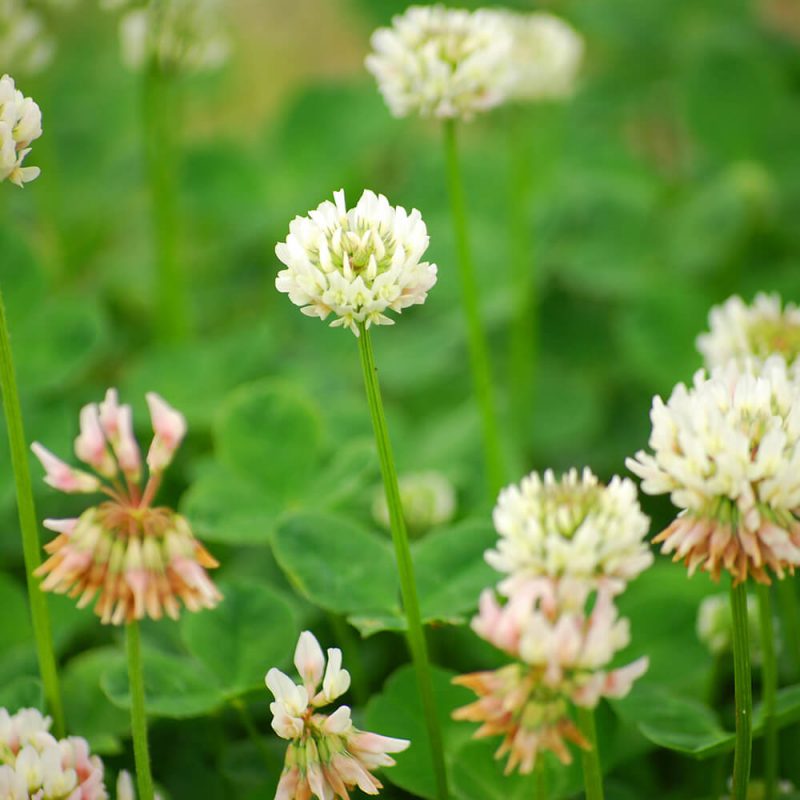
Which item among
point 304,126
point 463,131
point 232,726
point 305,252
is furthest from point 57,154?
point 305,252

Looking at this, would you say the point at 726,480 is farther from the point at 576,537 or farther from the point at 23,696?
the point at 23,696

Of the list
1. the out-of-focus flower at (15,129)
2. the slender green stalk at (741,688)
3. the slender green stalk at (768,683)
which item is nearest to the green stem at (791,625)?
the slender green stalk at (768,683)

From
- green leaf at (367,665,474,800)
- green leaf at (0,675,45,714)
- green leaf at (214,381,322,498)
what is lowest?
green leaf at (367,665,474,800)

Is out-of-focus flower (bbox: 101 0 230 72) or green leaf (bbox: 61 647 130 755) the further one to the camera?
out-of-focus flower (bbox: 101 0 230 72)

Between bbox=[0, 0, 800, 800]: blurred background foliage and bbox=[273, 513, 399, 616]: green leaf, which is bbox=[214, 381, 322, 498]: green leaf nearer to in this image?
bbox=[0, 0, 800, 800]: blurred background foliage

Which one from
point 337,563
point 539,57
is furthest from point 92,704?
point 539,57

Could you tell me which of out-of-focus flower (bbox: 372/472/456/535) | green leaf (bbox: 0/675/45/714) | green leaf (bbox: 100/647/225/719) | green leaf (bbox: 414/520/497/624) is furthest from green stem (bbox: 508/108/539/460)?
green leaf (bbox: 0/675/45/714)

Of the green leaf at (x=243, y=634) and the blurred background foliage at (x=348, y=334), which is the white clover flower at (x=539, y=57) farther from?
the green leaf at (x=243, y=634)

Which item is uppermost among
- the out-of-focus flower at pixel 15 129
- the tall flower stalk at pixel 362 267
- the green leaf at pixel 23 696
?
the out-of-focus flower at pixel 15 129
